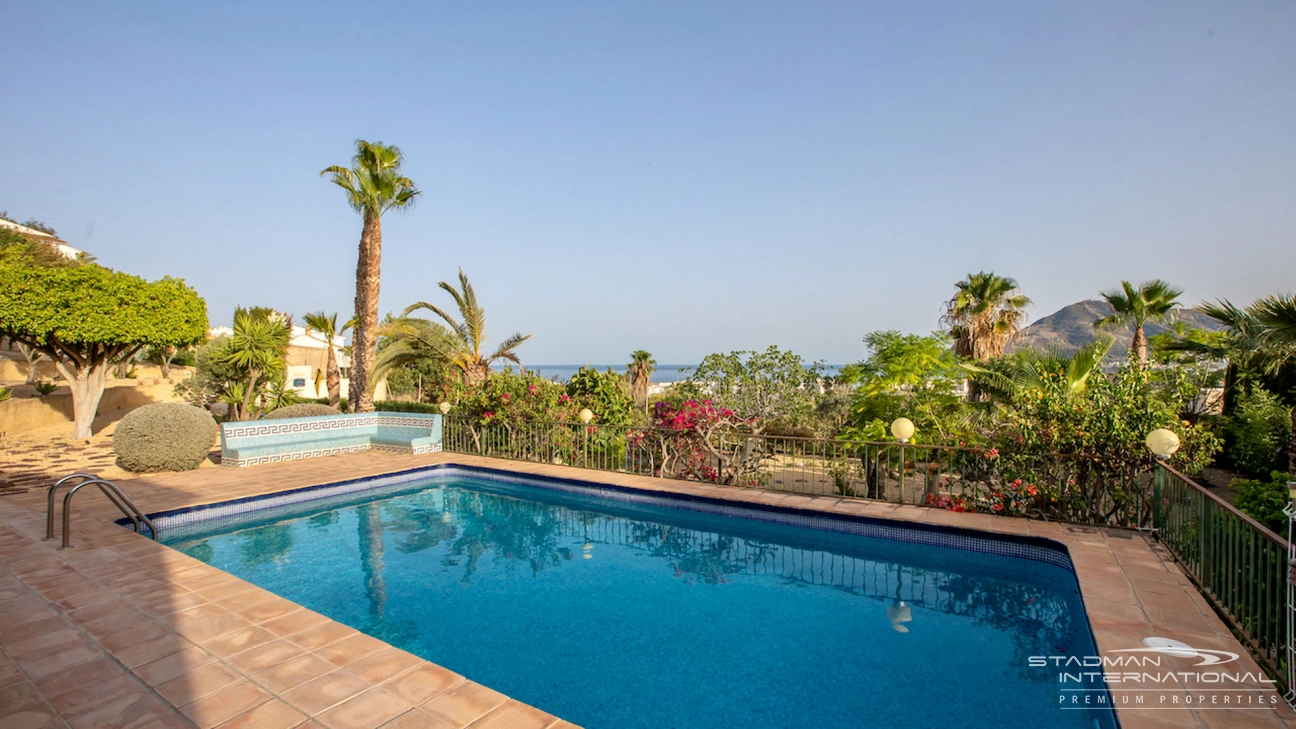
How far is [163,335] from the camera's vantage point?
12.4 metres

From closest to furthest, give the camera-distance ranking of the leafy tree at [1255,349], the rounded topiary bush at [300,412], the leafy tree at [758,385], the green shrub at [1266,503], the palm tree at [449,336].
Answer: the green shrub at [1266,503] → the leafy tree at [1255,349] → the leafy tree at [758,385] → the rounded topiary bush at [300,412] → the palm tree at [449,336]

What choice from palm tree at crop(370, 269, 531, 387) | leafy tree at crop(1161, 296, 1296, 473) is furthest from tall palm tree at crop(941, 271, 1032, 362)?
palm tree at crop(370, 269, 531, 387)

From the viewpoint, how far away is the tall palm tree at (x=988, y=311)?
15.2m

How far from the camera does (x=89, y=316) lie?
11.3m

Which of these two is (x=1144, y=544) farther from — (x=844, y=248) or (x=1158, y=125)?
(x=844, y=248)

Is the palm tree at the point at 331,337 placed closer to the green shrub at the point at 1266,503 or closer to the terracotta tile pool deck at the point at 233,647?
the terracotta tile pool deck at the point at 233,647

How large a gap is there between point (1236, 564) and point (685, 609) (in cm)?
371

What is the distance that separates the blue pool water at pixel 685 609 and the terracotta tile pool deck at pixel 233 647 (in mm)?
469

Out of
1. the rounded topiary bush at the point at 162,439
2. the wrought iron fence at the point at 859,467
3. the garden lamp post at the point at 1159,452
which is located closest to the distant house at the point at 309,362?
the rounded topiary bush at the point at 162,439

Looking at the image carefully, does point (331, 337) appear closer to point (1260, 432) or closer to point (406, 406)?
point (406, 406)

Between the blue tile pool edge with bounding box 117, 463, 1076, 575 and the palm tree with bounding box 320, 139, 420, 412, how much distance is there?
4785 mm

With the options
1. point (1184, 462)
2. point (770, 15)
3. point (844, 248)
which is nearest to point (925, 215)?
point (844, 248)

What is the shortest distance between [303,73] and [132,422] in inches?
Result: 277

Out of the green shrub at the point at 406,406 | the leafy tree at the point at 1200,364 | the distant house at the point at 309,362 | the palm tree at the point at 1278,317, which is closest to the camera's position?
the palm tree at the point at 1278,317
